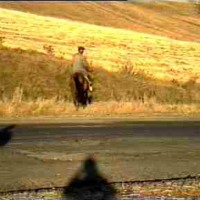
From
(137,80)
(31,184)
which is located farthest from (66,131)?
(137,80)

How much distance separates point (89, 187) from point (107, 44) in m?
37.3

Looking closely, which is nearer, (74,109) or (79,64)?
(74,109)

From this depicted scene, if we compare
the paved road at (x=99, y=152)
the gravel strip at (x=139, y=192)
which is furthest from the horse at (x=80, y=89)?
the gravel strip at (x=139, y=192)

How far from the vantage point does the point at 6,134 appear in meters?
16.4

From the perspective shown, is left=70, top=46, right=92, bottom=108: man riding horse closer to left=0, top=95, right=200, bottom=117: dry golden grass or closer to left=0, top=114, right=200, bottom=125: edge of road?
left=0, top=95, right=200, bottom=117: dry golden grass

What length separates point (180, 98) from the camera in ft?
109

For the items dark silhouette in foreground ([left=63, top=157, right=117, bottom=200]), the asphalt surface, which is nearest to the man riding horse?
the asphalt surface

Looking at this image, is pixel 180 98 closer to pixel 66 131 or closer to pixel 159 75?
pixel 159 75

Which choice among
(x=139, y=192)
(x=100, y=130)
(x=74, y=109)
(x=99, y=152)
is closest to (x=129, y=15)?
(x=74, y=109)

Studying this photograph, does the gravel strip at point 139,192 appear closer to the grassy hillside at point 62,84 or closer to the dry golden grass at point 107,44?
the grassy hillside at point 62,84

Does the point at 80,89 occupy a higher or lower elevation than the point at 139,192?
lower

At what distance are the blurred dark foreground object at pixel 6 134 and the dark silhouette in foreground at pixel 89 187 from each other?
141 inches

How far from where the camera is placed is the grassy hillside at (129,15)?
54.7 metres

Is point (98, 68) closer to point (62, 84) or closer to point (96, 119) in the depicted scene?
point (62, 84)
